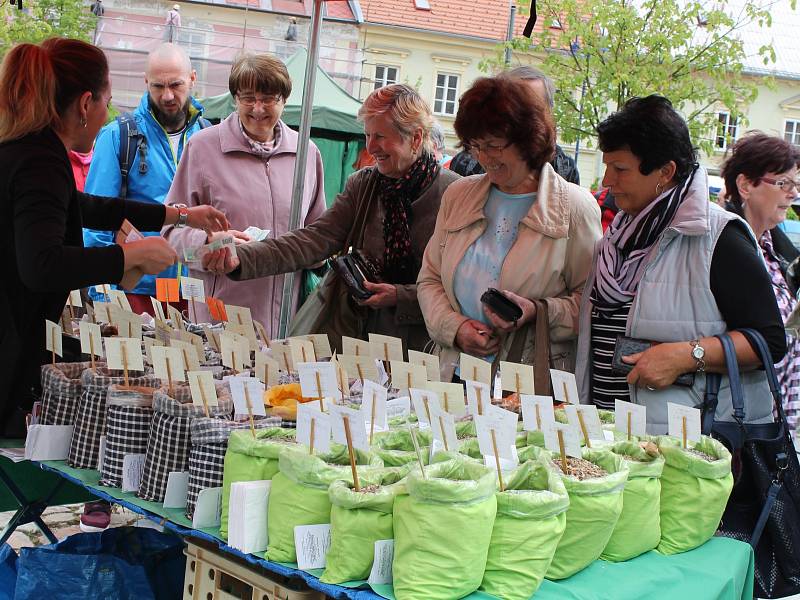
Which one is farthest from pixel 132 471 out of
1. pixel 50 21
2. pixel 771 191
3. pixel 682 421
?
pixel 50 21

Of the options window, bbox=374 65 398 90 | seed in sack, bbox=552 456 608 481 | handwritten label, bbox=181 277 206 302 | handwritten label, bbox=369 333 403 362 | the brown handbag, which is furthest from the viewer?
window, bbox=374 65 398 90

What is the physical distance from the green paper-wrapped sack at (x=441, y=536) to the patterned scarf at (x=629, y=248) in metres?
0.98

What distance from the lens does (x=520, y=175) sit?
2656 mm

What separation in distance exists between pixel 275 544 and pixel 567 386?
28.6 inches

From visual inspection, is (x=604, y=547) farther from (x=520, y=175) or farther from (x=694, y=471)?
(x=520, y=175)

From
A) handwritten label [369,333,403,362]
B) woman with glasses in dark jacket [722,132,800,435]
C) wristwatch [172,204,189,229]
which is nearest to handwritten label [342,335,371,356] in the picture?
handwritten label [369,333,403,362]

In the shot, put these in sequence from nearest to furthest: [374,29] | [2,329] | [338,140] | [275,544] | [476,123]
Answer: [275,544], [2,329], [476,123], [338,140], [374,29]

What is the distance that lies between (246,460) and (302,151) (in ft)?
6.29

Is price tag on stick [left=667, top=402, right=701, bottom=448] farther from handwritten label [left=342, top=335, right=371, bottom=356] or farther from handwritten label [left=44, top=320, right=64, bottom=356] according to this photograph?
handwritten label [left=44, top=320, right=64, bottom=356]

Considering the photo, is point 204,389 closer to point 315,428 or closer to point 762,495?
point 315,428

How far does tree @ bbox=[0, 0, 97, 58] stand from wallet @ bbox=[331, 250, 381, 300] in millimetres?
11723

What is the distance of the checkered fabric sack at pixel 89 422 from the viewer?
2.21 m

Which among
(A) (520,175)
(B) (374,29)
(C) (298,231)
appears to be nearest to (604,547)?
(A) (520,175)

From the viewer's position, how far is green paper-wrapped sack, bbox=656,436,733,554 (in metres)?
1.88
